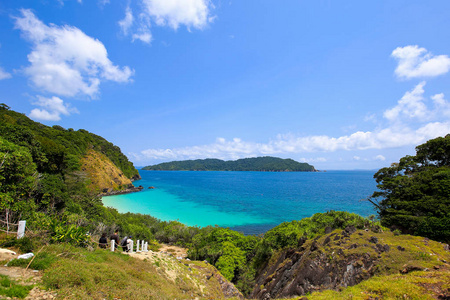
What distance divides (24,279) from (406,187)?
33627 millimetres

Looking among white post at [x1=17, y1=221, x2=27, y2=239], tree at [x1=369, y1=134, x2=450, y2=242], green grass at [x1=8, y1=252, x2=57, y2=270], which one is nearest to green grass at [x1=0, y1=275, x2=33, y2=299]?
green grass at [x1=8, y1=252, x2=57, y2=270]

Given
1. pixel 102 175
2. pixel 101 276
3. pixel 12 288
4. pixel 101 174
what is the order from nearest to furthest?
pixel 12 288, pixel 101 276, pixel 101 174, pixel 102 175

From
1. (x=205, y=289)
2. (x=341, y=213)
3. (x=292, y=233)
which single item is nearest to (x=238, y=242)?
(x=292, y=233)

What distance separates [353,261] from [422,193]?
1740 centimetres

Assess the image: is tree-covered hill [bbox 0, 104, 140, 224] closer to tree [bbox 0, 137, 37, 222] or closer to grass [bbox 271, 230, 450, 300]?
tree [bbox 0, 137, 37, 222]

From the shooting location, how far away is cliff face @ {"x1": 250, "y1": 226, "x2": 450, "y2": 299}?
10492mm

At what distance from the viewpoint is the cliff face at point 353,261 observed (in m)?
10.5

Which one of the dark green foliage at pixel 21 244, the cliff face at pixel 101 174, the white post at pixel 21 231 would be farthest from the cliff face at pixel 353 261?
the cliff face at pixel 101 174

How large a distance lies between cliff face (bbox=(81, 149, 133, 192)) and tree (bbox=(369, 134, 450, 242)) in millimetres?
69831

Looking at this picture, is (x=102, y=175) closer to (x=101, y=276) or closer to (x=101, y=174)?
(x=101, y=174)

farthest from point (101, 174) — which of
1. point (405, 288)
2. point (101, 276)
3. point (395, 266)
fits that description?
point (405, 288)

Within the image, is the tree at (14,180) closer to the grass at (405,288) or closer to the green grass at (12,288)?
the green grass at (12,288)

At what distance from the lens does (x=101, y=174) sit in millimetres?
70812

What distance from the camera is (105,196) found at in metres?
65.6
